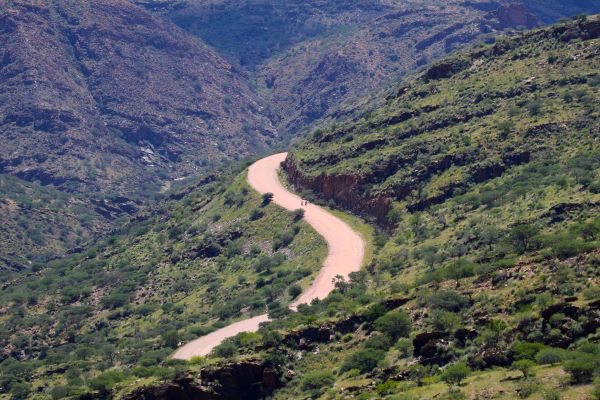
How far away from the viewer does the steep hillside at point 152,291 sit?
92688 mm

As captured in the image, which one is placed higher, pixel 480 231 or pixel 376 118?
pixel 376 118

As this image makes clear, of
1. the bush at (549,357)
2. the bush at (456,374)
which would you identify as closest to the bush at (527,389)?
the bush at (549,357)

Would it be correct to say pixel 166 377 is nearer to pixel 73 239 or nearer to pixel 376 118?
pixel 376 118

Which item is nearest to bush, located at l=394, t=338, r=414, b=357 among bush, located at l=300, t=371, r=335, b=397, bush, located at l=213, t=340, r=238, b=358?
bush, located at l=300, t=371, r=335, b=397

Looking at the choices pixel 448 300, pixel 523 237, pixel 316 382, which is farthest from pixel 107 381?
pixel 523 237

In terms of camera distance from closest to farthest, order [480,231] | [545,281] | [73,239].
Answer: [545,281] → [480,231] → [73,239]

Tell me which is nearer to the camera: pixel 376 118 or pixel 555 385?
pixel 555 385

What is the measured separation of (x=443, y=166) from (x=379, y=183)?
880 cm

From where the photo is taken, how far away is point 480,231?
85.0 meters

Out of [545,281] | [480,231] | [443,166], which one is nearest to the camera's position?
[545,281]

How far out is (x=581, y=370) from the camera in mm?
43938

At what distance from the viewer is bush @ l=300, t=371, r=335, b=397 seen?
58.3 meters

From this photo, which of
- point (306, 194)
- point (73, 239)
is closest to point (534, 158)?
point (306, 194)

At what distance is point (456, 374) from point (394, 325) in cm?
1241
